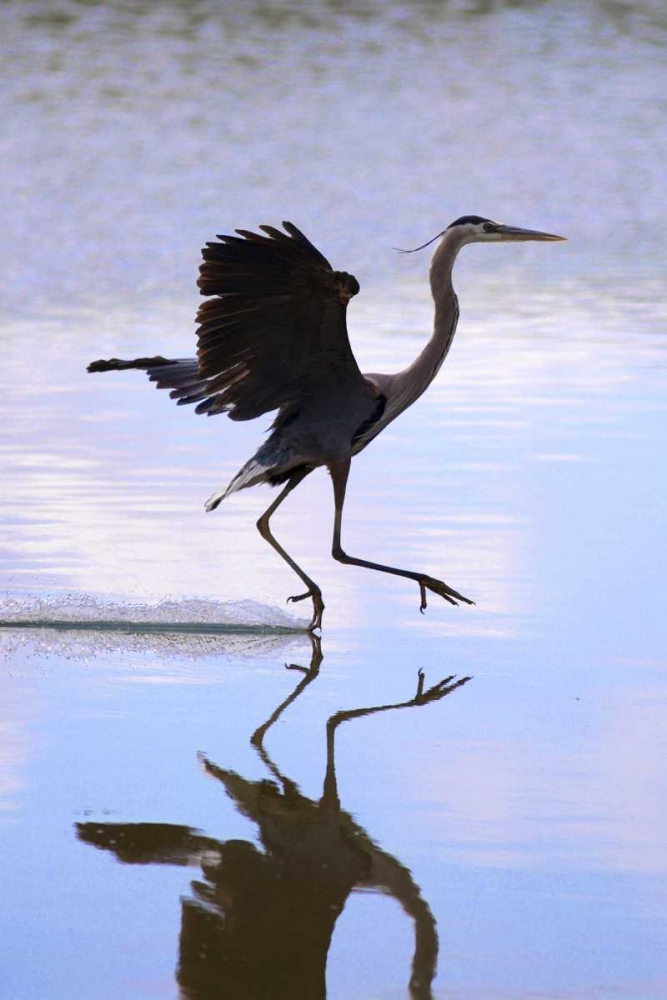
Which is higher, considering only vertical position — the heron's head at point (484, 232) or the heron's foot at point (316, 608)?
the heron's head at point (484, 232)

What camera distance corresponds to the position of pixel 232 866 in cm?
418

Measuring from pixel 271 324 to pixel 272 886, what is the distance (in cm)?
264

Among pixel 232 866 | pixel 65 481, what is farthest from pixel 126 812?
pixel 65 481

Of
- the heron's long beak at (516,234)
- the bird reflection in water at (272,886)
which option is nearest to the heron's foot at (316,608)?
the bird reflection in water at (272,886)

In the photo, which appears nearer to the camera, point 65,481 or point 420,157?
point 65,481

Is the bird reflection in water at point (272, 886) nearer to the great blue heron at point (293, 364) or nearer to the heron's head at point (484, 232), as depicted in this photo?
the great blue heron at point (293, 364)

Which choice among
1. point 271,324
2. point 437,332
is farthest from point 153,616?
point 437,332

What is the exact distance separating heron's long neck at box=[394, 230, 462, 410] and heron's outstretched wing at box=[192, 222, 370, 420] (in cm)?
26

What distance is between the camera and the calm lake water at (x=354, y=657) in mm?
3850

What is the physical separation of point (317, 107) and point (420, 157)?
3.86m

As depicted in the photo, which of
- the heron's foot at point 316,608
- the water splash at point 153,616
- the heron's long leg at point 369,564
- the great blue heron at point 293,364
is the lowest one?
the water splash at point 153,616

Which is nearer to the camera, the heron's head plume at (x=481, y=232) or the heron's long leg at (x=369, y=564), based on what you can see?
the heron's long leg at (x=369, y=564)

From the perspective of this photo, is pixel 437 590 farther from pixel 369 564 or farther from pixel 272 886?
pixel 272 886

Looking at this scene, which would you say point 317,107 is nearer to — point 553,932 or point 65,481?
point 65,481
